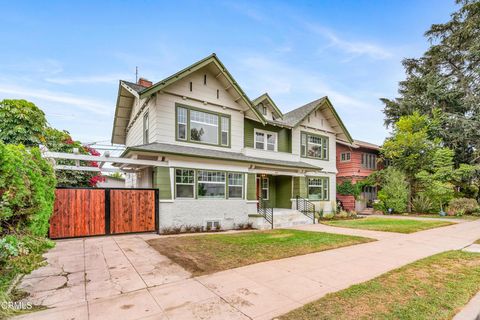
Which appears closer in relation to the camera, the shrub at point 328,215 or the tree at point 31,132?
the tree at point 31,132

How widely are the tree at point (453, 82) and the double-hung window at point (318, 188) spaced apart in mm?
13079

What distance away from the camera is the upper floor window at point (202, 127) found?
1214 cm

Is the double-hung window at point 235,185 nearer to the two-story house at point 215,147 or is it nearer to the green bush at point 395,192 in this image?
the two-story house at point 215,147

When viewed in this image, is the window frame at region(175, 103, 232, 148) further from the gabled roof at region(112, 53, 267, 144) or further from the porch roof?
the gabled roof at region(112, 53, 267, 144)

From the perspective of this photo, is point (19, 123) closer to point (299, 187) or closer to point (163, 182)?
point (163, 182)

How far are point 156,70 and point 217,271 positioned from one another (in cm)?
1984

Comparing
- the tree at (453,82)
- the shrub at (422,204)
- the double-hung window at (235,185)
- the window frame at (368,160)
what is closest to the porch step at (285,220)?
the double-hung window at (235,185)

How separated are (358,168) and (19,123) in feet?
81.2

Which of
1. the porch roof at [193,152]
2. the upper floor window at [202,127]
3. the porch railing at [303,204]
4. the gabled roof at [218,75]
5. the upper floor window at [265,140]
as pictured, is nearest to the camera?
the porch roof at [193,152]

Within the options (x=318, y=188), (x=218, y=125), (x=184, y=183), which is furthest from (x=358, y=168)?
(x=184, y=183)

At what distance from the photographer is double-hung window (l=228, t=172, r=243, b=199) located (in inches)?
495

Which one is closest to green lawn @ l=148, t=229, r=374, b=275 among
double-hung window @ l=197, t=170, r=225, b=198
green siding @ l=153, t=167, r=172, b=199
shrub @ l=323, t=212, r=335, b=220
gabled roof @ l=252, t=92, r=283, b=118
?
green siding @ l=153, t=167, r=172, b=199

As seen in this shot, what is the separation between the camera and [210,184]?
11.9 m

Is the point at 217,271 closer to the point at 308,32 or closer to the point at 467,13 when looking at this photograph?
the point at 308,32
